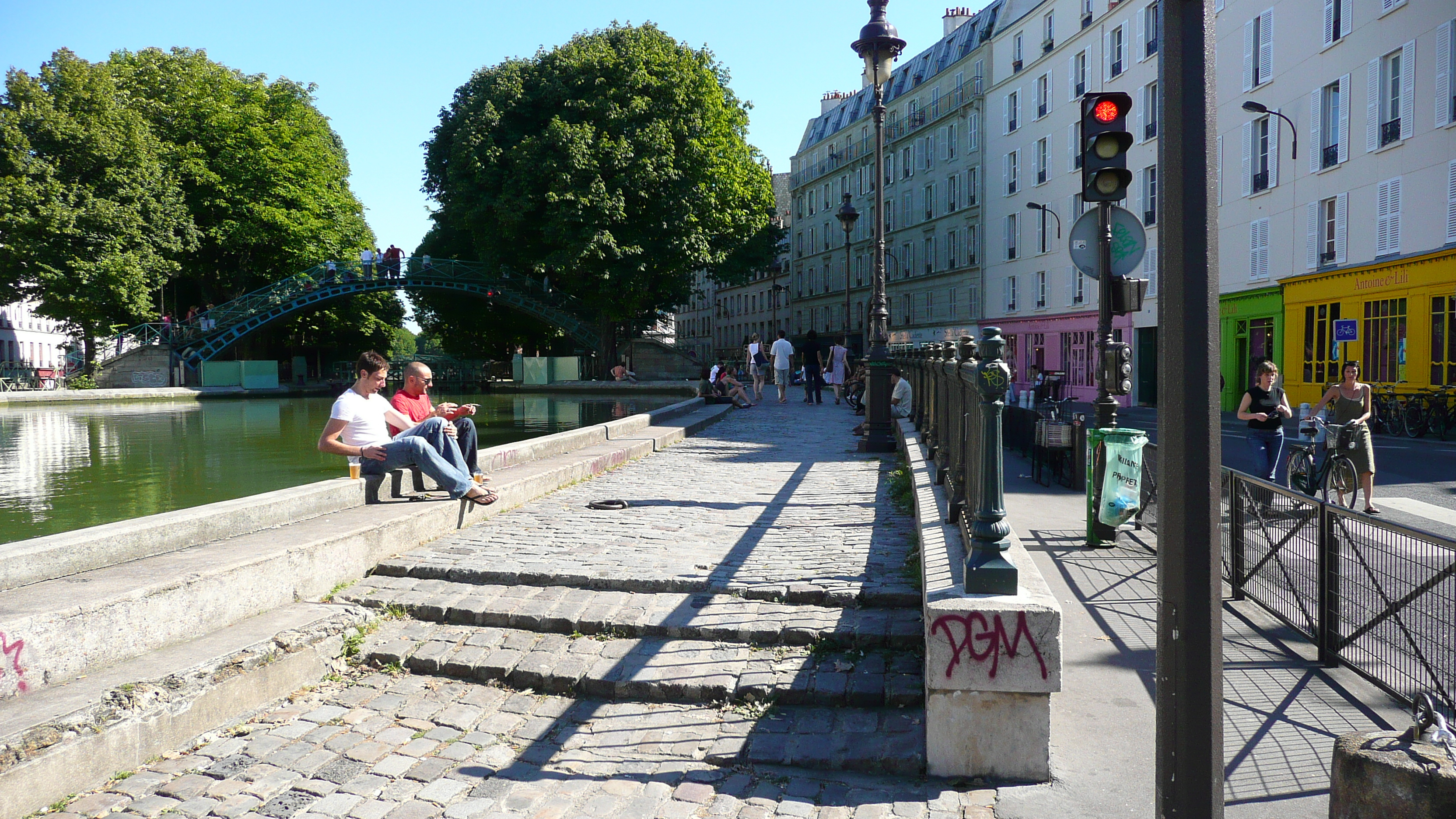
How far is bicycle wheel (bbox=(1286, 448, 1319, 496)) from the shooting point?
Result: 10.0 metres

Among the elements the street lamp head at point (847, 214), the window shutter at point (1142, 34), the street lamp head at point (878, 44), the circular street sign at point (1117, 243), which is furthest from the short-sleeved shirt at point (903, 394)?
the window shutter at point (1142, 34)

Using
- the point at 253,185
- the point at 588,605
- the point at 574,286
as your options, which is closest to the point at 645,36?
the point at 574,286

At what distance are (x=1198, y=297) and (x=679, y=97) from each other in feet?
125

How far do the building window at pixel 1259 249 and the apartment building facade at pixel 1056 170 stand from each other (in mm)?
3658

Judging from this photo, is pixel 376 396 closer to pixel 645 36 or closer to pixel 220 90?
pixel 645 36

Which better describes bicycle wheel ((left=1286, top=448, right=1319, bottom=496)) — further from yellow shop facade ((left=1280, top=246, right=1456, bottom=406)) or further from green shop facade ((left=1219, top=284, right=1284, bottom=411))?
green shop facade ((left=1219, top=284, right=1284, bottom=411))

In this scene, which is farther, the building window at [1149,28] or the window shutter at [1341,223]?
the building window at [1149,28]

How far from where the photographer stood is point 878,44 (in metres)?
13.0

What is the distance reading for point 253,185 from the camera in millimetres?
45188

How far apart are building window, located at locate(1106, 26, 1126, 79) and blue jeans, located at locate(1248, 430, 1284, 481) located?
30.8 m

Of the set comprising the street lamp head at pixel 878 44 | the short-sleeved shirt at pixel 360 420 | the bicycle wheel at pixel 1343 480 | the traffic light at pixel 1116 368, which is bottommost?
the bicycle wheel at pixel 1343 480

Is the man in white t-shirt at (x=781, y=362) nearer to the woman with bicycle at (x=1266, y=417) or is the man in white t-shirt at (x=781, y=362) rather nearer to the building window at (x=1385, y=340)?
the building window at (x=1385, y=340)

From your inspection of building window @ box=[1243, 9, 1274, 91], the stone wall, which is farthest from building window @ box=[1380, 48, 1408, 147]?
the stone wall

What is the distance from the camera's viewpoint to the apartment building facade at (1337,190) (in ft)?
Answer: 70.7
